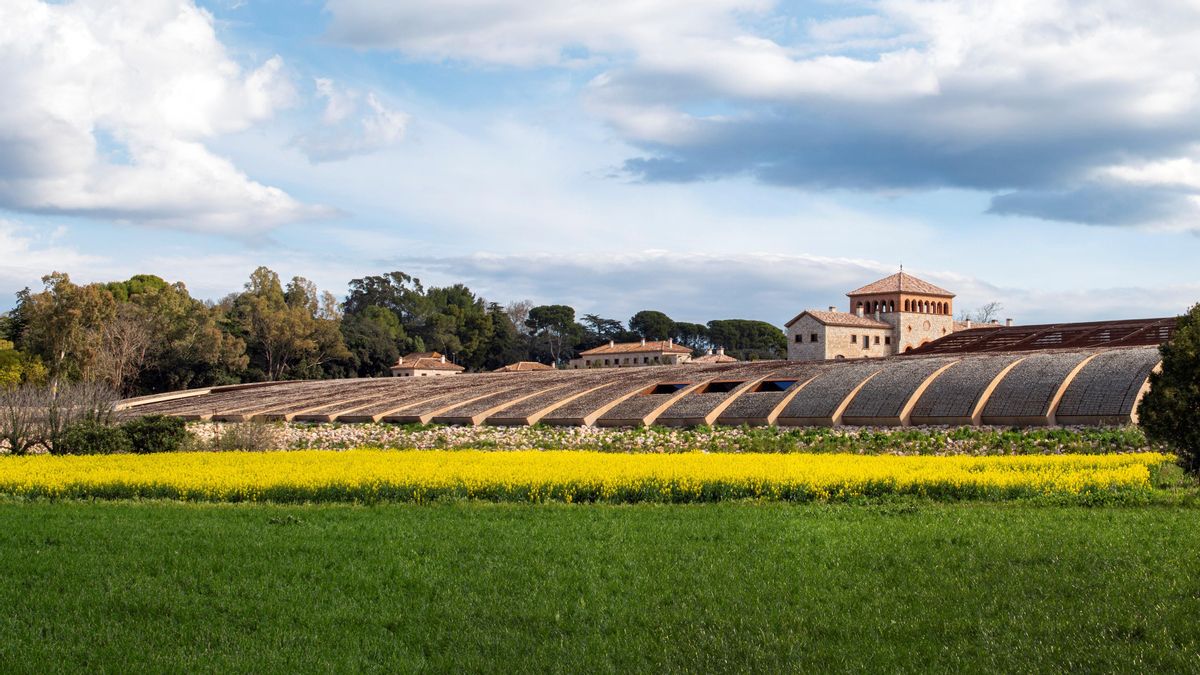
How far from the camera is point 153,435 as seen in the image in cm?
2936

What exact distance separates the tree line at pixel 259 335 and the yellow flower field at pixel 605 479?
65.9 ft

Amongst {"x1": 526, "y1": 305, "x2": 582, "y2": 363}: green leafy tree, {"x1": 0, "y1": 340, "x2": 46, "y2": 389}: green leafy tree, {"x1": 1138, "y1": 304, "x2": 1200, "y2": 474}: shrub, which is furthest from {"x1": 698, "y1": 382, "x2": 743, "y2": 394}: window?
{"x1": 526, "y1": 305, "x2": 582, "y2": 363}: green leafy tree

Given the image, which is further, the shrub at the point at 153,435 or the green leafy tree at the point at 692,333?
the green leafy tree at the point at 692,333

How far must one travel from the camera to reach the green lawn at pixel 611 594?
8.60 metres

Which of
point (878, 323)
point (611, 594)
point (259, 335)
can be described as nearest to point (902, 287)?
point (878, 323)

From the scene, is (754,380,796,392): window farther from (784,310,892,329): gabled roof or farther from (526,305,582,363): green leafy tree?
(526,305,582,363): green leafy tree

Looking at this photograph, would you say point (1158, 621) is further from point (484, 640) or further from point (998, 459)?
point (998, 459)

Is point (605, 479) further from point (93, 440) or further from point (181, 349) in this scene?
point (181, 349)

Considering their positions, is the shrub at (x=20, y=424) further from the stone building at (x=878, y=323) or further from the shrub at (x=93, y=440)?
the stone building at (x=878, y=323)

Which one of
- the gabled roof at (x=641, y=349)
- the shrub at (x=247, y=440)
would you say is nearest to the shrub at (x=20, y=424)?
the shrub at (x=247, y=440)

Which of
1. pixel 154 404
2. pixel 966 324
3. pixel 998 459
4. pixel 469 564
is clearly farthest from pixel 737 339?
pixel 469 564

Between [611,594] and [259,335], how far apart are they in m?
74.4

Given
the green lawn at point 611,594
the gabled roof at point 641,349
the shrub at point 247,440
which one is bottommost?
the green lawn at point 611,594

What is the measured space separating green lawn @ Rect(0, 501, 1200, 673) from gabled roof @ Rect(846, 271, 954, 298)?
60637mm
